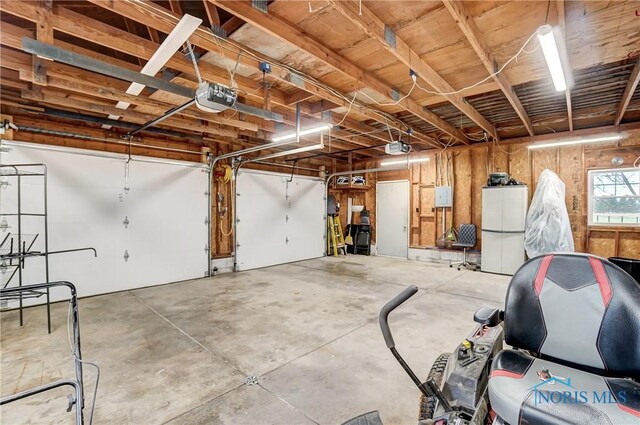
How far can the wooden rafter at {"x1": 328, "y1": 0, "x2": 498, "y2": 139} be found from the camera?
2182 millimetres

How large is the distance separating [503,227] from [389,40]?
16.8 ft

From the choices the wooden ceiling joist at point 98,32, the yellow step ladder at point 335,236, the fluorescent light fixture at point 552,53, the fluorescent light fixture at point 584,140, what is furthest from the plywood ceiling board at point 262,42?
the yellow step ladder at point 335,236

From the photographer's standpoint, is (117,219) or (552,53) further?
(117,219)

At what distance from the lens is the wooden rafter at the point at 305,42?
7.15ft

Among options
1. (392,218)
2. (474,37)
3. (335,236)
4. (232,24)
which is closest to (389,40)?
(474,37)

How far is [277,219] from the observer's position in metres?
7.49

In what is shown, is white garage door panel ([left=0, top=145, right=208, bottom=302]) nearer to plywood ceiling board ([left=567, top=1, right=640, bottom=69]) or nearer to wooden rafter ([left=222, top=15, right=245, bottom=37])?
wooden rafter ([left=222, top=15, right=245, bottom=37])

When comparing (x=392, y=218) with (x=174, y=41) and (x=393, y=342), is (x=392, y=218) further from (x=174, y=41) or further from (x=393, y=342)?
(x=393, y=342)

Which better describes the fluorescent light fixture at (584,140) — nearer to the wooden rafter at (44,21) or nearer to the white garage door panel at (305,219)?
the white garage door panel at (305,219)

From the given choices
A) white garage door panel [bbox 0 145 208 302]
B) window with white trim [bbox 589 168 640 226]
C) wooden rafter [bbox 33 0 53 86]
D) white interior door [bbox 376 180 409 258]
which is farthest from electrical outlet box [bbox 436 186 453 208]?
wooden rafter [bbox 33 0 53 86]

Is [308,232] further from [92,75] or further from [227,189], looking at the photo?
[92,75]

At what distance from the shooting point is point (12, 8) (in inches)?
85.4

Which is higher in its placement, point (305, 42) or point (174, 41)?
point (305, 42)

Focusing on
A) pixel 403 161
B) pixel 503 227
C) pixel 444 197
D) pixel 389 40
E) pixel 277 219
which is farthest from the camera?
pixel 403 161
